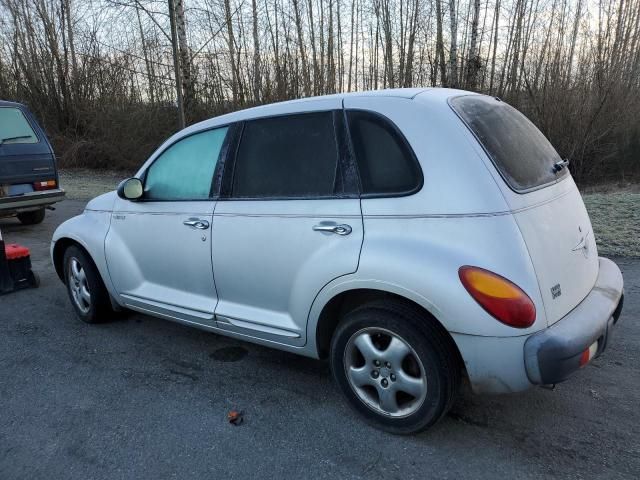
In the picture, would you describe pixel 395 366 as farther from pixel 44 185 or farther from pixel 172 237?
pixel 44 185

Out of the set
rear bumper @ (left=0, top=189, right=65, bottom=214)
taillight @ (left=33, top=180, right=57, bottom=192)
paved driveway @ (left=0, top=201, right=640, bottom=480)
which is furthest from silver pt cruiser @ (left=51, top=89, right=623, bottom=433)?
taillight @ (left=33, top=180, right=57, bottom=192)

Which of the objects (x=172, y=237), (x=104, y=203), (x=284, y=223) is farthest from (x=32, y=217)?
(x=284, y=223)

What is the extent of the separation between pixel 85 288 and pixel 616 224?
646cm

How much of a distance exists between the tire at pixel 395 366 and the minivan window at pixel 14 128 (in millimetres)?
7657

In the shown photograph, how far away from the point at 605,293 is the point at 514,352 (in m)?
0.90

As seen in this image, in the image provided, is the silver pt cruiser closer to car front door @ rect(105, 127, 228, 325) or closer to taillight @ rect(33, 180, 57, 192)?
car front door @ rect(105, 127, 228, 325)

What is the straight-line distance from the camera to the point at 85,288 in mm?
4516

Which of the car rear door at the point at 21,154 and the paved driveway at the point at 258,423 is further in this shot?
the car rear door at the point at 21,154

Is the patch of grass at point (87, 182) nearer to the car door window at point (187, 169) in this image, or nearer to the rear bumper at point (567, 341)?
the car door window at point (187, 169)

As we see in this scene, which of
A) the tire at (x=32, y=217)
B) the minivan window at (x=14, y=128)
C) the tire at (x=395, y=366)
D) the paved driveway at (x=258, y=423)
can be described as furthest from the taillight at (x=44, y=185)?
the tire at (x=395, y=366)

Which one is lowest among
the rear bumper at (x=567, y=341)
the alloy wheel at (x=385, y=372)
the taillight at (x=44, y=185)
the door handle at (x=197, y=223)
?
the alloy wheel at (x=385, y=372)

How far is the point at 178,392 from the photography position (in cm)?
334

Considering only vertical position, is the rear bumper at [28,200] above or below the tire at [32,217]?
above

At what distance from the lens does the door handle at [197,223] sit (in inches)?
135
